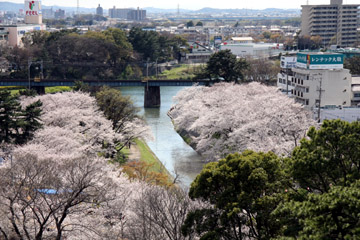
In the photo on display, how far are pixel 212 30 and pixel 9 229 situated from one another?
9896cm

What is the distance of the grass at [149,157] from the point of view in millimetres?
22484

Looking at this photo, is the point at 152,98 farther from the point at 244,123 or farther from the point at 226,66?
the point at 244,123

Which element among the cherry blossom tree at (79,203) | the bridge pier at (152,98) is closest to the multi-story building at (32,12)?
the bridge pier at (152,98)

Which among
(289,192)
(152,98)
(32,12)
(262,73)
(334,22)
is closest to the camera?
(289,192)

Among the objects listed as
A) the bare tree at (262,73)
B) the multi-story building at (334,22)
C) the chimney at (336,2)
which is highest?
the chimney at (336,2)

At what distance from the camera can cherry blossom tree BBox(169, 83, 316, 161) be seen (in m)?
20.6

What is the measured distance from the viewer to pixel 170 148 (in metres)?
27.5

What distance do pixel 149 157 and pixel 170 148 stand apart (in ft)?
8.85

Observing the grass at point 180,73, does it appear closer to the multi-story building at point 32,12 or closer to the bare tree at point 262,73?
the bare tree at point 262,73

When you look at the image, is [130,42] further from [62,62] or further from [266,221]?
[266,221]

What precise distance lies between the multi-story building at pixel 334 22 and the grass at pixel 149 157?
49.6 meters

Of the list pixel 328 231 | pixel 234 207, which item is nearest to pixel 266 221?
pixel 234 207

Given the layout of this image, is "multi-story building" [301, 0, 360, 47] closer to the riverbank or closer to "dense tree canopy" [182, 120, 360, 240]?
the riverbank

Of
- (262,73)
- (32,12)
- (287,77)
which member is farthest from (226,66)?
(32,12)
